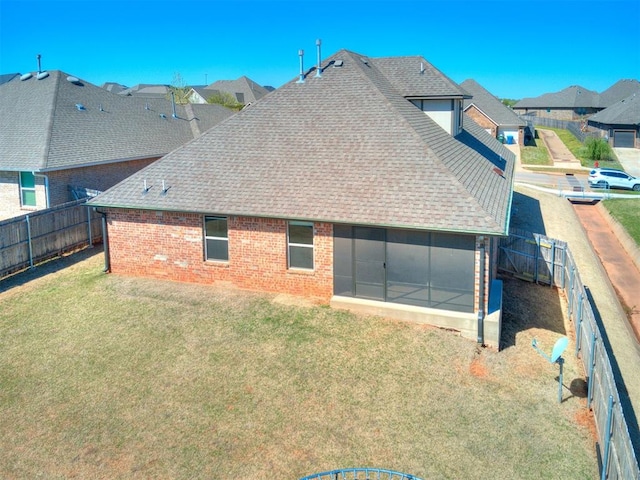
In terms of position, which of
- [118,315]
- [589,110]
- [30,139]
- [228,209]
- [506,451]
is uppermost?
[589,110]

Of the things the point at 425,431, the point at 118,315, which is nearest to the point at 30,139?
the point at 118,315

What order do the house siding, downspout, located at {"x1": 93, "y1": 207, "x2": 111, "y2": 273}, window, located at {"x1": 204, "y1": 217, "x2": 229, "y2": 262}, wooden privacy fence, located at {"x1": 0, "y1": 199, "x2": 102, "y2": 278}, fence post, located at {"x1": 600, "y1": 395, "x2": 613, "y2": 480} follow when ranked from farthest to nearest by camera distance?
the house siding → wooden privacy fence, located at {"x1": 0, "y1": 199, "x2": 102, "y2": 278} → downspout, located at {"x1": 93, "y1": 207, "x2": 111, "y2": 273} → window, located at {"x1": 204, "y1": 217, "x2": 229, "y2": 262} → fence post, located at {"x1": 600, "y1": 395, "x2": 613, "y2": 480}

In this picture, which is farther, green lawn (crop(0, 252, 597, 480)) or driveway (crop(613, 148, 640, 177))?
driveway (crop(613, 148, 640, 177))

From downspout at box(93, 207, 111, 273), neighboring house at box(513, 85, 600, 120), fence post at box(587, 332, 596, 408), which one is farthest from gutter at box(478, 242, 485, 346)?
neighboring house at box(513, 85, 600, 120)

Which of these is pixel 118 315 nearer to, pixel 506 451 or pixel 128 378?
pixel 128 378

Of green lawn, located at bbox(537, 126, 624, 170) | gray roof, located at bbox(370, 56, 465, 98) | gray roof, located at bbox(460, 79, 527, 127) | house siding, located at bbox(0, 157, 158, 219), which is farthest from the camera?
gray roof, located at bbox(460, 79, 527, 127)

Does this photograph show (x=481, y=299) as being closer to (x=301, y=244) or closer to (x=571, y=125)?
(x=301, y=244)

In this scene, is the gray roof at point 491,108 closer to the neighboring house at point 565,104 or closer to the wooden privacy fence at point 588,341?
the neighboring house at point 565,104

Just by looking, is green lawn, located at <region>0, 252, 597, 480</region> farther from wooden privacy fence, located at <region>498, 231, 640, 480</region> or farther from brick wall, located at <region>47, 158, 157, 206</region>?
brick wall, located at <region>47, 158, 157, 206</region>
